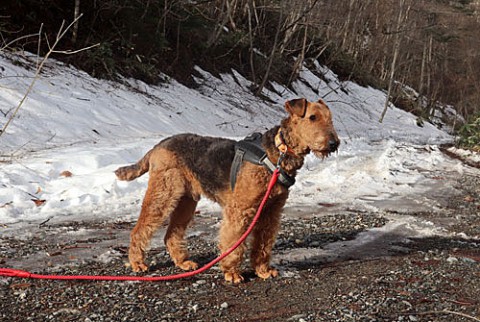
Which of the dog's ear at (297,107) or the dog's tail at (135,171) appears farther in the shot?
the dog's tail at (135,171)

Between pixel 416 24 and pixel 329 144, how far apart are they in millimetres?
27954

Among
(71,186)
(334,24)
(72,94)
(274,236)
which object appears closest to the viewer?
(274,236)

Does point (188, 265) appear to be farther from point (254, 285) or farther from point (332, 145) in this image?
point (332, 145)

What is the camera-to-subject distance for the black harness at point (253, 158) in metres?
3.91

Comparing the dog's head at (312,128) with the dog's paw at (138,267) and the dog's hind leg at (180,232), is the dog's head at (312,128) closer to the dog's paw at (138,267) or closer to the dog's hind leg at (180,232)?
the dog's hind leg at (180,232)

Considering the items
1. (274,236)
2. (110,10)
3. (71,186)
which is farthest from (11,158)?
(110,10)

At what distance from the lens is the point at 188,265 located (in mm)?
4336

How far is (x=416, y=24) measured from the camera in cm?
2819

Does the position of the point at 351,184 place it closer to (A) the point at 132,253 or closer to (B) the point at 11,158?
(A) the point at 132,253

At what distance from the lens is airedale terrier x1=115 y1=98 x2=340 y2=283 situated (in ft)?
13.0

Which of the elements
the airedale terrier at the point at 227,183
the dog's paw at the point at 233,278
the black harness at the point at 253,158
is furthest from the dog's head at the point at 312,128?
the dog's paw at the point at 233,278

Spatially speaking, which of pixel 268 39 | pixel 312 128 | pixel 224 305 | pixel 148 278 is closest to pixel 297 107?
pixel 312 128

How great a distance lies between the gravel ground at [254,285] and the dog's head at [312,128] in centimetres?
128

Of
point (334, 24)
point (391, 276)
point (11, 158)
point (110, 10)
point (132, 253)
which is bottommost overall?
point (11, 158)
